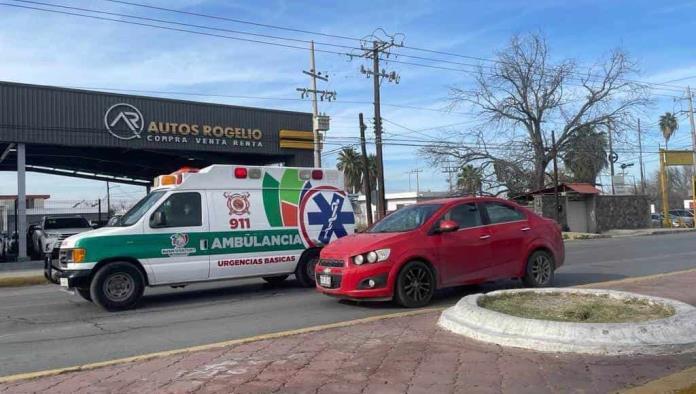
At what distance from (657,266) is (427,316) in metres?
8.84

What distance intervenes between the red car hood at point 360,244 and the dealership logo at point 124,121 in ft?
59.4

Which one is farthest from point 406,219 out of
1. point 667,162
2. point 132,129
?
point 667,162

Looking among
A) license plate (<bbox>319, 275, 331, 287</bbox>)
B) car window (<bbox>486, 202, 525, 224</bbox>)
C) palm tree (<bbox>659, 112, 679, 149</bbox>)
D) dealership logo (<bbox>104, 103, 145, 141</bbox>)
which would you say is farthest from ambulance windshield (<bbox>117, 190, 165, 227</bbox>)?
palm tree (<bbox>659, 112, 679, 149</bbox>)

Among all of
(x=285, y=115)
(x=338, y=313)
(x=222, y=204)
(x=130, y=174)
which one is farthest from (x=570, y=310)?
(x=130, y=174)

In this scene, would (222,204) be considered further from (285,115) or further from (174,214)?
(285,115)

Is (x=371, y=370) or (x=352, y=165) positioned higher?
(x=352, y=165)

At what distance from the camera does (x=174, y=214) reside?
10367 millimetres

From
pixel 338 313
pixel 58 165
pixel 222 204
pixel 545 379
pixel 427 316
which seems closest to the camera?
pixel 545 379

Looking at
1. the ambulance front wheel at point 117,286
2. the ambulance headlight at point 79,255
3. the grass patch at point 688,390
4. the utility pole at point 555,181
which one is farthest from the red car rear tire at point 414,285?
the utility pole at point 555,181

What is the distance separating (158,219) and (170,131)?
16.5m

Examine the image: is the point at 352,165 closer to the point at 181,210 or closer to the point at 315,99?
the point at 315,99

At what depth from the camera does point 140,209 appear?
34.1ft

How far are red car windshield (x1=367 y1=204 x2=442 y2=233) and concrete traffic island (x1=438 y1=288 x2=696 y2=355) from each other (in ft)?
8.62

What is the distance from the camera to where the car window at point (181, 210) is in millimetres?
10242
